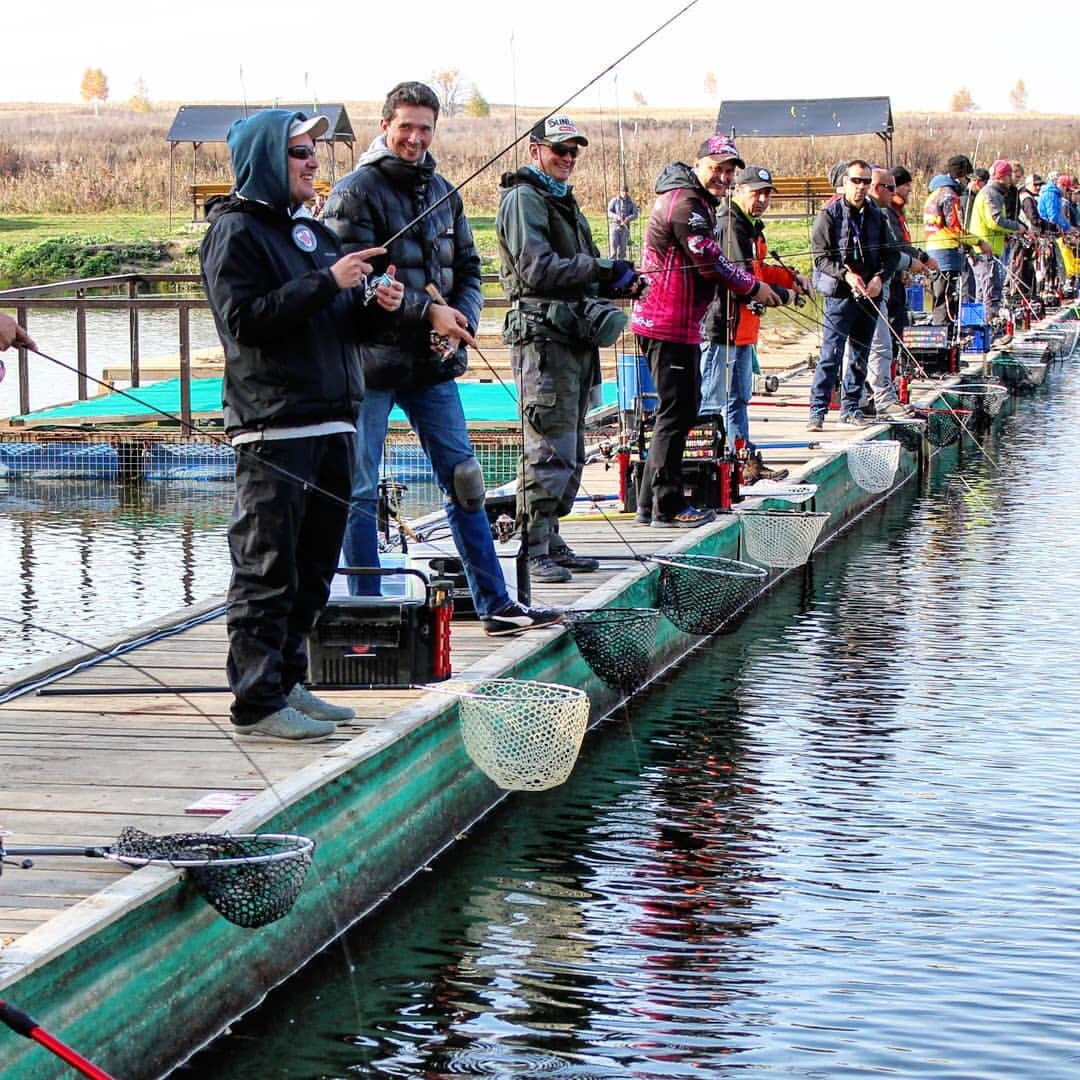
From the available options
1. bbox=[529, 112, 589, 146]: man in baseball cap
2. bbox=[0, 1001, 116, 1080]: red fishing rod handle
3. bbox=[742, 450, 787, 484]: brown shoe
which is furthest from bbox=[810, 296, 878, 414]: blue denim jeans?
bbox=[0, 1001, 116, 1080]: red fishing rod handle

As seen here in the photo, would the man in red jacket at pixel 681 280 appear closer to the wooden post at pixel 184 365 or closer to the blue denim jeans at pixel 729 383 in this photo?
the blue denim jeans at pixel 729 383

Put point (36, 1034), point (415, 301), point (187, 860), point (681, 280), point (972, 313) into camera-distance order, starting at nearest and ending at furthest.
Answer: point (36, 1034) < point (187, 860) < point (415, 301) < point (681, 280) < point (972, 313)

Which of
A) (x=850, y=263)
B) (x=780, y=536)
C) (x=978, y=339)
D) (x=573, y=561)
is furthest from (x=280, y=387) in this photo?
(x=978, y=339)

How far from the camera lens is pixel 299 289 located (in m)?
5.33

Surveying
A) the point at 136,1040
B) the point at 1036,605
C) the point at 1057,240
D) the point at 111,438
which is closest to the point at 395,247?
the point at 136,1040

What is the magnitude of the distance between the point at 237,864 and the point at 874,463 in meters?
7.84

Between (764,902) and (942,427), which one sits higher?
(942,427)

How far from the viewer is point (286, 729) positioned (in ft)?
18.7

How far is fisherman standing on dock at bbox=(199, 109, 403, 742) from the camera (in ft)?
17.7

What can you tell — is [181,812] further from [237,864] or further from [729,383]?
[729,383]

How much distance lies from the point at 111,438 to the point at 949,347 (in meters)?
6.46

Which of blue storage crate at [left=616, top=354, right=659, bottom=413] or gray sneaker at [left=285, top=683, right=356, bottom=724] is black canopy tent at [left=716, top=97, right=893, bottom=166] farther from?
gray sneaker at [left=285, top=683, right=356, bottom=724]

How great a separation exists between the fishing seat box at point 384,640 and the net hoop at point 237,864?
1730mm

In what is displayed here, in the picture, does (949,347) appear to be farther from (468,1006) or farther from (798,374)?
(468,1006)
